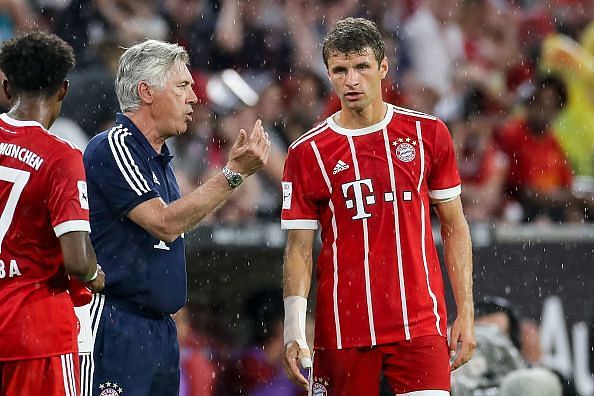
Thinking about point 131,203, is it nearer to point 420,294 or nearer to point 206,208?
point 206,208

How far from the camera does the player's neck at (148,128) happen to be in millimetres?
6047

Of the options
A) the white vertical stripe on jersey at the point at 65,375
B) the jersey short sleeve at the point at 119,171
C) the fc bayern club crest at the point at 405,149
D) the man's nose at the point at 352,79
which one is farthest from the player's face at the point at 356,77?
the white vertical stripe on jersey at the point at 65,375

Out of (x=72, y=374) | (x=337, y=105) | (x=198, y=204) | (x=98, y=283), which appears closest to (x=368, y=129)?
(x=198, y=204)

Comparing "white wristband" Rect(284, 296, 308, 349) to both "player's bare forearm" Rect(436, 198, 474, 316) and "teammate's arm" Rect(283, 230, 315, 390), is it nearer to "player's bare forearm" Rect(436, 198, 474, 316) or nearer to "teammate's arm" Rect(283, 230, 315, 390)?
"teammate's arm" Rect(283, 230, 315, 390)

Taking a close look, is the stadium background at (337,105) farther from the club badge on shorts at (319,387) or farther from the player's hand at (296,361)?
the player's hand at (296,361)

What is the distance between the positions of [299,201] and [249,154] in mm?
469

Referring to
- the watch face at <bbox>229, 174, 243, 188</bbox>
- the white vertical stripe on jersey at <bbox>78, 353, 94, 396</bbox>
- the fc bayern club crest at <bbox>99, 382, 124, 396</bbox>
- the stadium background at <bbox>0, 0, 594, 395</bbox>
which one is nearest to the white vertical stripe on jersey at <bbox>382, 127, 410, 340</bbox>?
the watch face at <bbox>229, 174, 243, 188</bbox>

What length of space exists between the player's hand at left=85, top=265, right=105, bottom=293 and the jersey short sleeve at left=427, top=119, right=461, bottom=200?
164 centimetres

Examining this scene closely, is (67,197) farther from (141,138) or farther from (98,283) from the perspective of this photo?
(141,138)

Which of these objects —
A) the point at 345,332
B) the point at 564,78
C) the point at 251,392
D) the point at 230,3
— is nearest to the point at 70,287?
the point at 345,332

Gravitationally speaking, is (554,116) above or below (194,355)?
above

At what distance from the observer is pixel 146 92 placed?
19.9ft

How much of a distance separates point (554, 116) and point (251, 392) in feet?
13.1

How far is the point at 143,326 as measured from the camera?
19.2 feet
